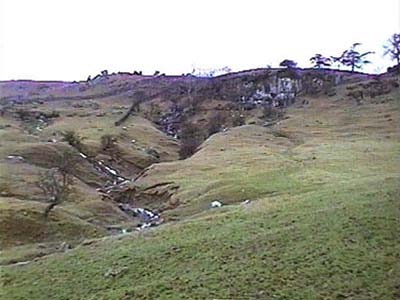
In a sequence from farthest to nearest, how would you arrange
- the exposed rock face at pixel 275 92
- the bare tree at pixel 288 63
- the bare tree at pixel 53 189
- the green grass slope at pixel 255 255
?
the bare tree at pixel 288 63 → the exposed rock face at pixel 275 92 → the bare tree at pixel 53 189 → the green grass slope at pixel 255 255

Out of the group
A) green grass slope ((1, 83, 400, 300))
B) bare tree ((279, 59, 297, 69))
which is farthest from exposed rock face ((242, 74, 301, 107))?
green grass slope ((1, 83, 400, 300))

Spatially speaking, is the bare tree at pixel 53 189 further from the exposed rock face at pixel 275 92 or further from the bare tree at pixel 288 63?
the bare tree at pixel 288 63

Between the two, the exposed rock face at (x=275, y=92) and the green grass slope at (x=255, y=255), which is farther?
the exposed rock face at (x=275, y=92)

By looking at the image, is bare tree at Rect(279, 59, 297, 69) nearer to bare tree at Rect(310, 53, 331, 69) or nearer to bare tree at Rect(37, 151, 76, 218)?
bare tree at Rect(310, 53, 331, 69)

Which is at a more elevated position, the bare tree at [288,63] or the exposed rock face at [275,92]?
the bare tree at [288,63]

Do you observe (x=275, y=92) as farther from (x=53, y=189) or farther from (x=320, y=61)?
(x=53, y=189)

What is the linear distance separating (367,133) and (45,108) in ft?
261

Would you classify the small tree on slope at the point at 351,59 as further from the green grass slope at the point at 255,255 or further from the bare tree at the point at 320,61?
the green grass slope at the point at 255,255

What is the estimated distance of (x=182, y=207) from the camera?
148 ft

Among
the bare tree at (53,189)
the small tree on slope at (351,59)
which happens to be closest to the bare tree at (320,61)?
the small tree on slope at (351,59)

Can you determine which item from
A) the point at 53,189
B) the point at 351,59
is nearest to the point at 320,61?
the point at 351,59

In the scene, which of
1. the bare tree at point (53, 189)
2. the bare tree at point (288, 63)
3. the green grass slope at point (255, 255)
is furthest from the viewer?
the bare tree at point (288, 63)

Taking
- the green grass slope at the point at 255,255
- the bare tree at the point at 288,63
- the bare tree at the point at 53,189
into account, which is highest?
the bare tree at the point at 288,63

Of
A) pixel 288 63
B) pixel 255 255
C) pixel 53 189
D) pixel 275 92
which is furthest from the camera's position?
pixel 288 63
